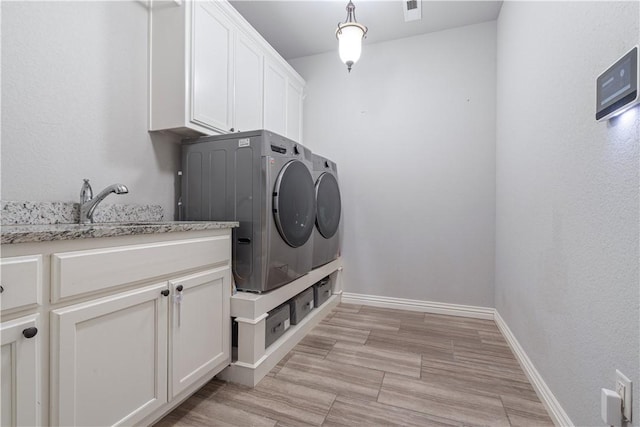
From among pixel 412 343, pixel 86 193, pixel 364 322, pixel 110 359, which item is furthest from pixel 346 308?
pixel 86 193

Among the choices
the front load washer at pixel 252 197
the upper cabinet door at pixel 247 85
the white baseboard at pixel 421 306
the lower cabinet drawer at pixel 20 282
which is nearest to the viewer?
the lower cabinet drawer at pixel 20 282

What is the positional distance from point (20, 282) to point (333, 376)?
4.70ft

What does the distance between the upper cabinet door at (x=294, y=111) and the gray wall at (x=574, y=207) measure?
1.84 m

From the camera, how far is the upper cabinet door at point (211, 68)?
1708mm

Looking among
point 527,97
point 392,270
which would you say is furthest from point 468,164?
point 392,270

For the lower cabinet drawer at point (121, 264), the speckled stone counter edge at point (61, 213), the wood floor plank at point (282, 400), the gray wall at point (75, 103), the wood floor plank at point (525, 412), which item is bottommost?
the wood floor plank at point (282, 400)

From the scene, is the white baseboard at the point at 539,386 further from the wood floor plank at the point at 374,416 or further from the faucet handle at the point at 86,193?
the faucet handle at the point at 86,193

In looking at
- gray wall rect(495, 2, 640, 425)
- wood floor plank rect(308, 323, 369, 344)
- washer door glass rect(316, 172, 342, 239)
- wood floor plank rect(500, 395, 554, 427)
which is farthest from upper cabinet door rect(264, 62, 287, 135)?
wood floor plank rect(500, 395, 554, 427)

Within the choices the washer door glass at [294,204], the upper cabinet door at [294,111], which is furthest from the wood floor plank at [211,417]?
the upper cabinet door at [294,111]

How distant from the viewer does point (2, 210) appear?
3.78ft

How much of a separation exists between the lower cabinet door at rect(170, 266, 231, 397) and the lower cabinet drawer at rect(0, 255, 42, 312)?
1.50 feet

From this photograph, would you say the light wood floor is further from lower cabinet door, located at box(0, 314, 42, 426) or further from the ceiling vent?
the ceiling vent

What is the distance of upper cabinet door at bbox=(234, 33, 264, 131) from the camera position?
6.81 ft

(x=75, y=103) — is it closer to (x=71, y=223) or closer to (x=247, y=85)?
(x=71, y=223)
